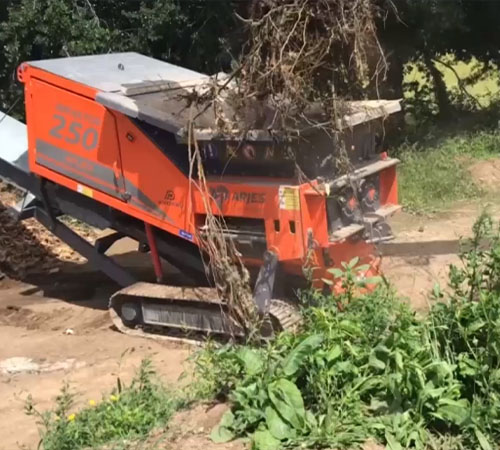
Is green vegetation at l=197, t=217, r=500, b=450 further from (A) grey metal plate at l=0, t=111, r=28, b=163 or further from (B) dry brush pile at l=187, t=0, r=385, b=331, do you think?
(A) grey metal plate at l=0, t=111, r=28, b=163

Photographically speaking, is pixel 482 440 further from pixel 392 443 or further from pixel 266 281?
pixel 266 281

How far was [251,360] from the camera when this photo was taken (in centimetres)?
402

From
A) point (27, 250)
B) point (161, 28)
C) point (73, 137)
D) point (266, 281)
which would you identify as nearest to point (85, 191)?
point (73, 137)

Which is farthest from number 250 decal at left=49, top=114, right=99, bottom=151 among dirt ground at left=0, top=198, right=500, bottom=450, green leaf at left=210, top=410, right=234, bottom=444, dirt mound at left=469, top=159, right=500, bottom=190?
dirt mound at left=469, top=159, right=500, bottom=190

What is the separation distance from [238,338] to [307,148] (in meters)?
1.41

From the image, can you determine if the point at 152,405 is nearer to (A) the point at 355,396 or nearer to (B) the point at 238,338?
(A) the point at 355,396

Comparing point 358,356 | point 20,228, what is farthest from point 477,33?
point 358,356

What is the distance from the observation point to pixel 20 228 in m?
10.4

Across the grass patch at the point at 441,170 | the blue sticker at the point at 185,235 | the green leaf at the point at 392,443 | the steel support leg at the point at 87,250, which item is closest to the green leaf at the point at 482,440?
the green leaf at the point at 392,443

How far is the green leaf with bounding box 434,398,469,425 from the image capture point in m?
3.65

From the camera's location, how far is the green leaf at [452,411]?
3.65m

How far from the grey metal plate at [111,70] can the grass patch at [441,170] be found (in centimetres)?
393

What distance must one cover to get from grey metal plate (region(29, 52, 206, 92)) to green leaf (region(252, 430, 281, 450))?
3.77 metres

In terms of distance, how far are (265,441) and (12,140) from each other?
17.4ft
